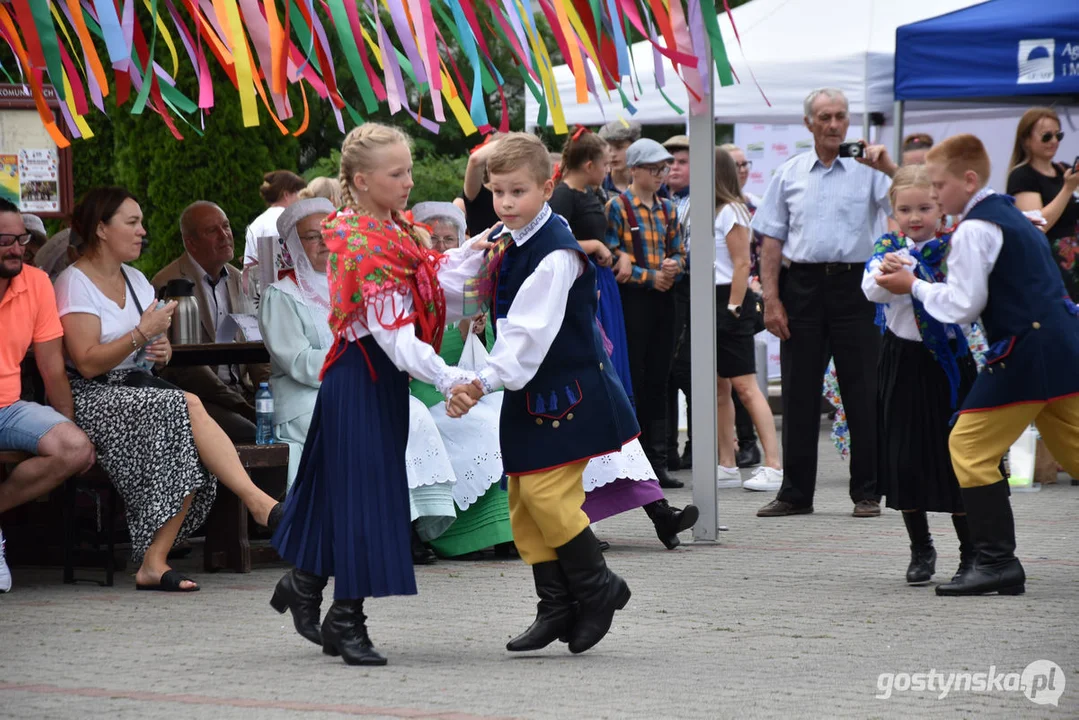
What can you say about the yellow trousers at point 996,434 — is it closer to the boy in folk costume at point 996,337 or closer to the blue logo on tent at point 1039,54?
the boy in folk costume at point 996,337

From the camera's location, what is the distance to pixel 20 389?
668 centimetres

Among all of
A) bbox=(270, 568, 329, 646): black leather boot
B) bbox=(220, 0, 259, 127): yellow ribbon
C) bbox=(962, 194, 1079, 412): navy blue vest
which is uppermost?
bbox=(220, 0, 259, 127): yellow ribbon

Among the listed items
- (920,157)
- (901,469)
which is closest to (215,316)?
(901,469)

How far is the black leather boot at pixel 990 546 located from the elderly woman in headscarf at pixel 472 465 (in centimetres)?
211

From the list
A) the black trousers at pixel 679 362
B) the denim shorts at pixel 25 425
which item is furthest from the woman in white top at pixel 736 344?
the denim shorts at pixel 25 425

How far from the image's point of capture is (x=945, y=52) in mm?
10219

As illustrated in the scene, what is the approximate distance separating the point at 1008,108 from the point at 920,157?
367 centimetres

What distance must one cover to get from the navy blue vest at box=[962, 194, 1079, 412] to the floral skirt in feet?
10.5

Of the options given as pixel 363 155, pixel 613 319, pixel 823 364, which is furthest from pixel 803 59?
pixel 363 155

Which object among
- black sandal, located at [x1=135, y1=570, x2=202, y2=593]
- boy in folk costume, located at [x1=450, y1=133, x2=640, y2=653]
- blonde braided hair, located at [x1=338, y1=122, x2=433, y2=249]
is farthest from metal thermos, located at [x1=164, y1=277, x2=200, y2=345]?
boy in folk costume, located at [x1=450, y1=133, x2=640, y2=653]

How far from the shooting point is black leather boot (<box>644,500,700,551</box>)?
289 inches

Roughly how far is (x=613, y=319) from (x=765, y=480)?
6.05ft

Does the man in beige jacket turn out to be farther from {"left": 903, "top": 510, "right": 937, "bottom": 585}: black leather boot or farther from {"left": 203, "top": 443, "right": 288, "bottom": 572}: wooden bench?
{"left": 903, "top": 510, "right": 937, "bottom": 585}: black leather boot

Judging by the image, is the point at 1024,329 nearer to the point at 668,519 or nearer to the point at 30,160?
the point at 668,519
